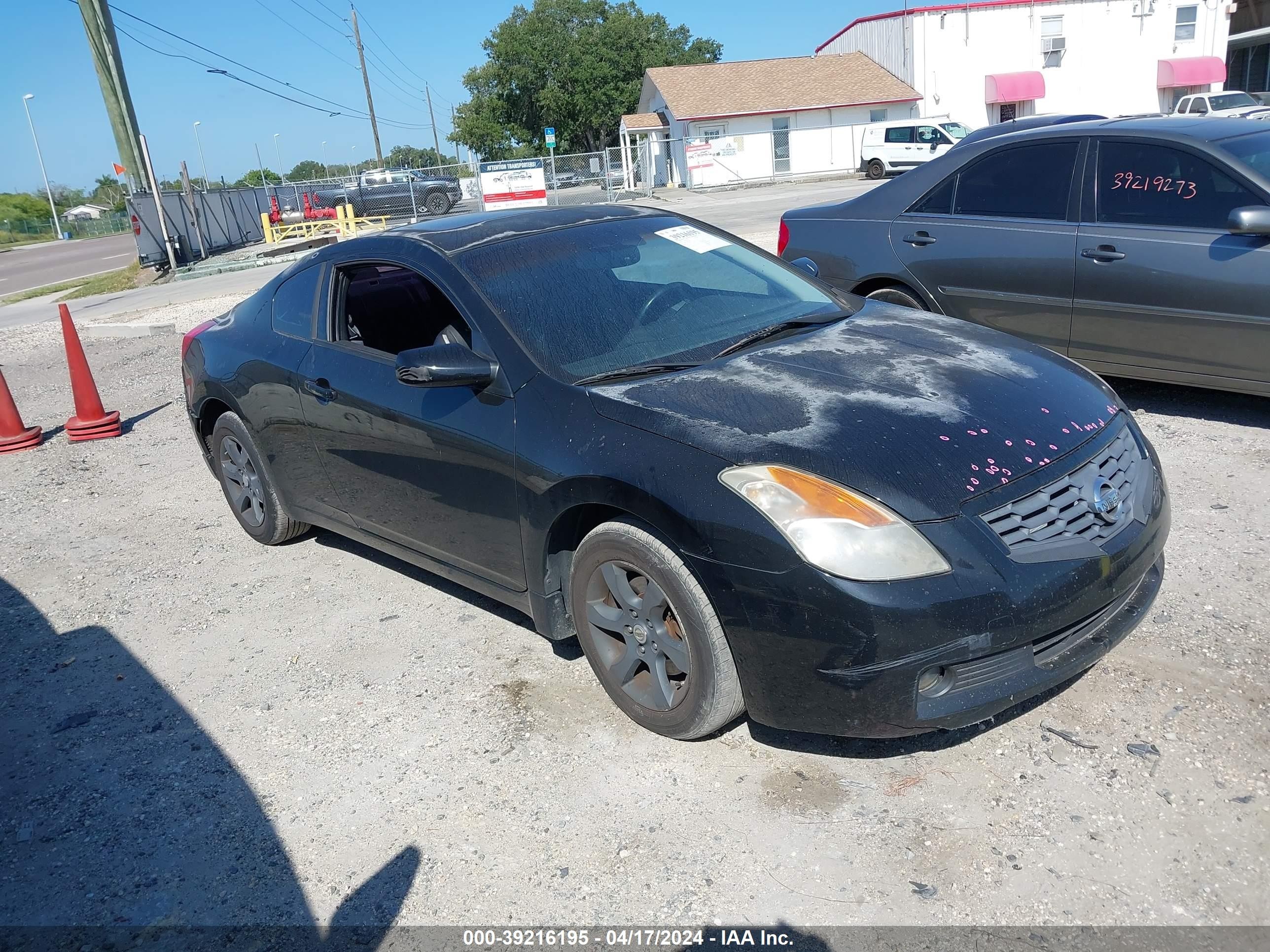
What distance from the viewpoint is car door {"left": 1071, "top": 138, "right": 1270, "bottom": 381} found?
4.92m

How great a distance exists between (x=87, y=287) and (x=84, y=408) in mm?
19231

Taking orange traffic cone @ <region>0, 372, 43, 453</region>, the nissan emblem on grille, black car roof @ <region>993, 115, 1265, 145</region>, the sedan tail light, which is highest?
black car roof @ <region>993, 115, 1265, 145</region>

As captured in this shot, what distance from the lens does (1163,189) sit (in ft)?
17.3

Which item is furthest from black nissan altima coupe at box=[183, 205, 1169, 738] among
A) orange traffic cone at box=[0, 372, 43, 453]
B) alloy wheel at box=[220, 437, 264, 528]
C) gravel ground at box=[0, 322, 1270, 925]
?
orange traffic cone at box=[0, 372, 43, 453]

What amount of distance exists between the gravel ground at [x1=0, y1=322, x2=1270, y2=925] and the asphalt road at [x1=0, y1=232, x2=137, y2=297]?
2449 centimetres

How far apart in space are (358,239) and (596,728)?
2369mm

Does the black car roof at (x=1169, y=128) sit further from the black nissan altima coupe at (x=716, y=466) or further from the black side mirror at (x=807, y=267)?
the black nissan altima coupe at (x=716, y=466)

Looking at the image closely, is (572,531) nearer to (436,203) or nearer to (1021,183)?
(1021,183)

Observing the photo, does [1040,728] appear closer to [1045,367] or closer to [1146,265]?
[1045,367]

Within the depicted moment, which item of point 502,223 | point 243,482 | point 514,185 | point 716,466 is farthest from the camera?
point 514,185

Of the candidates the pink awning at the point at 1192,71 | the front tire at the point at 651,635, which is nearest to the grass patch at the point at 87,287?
the front tire at the point at 651,635

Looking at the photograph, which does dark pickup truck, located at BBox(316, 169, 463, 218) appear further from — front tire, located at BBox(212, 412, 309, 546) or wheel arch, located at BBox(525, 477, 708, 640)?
wheel arch, located at BBox(525, 477, 708, 640)

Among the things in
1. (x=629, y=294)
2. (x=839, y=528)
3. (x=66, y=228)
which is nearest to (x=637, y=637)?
(x=839, y=528)

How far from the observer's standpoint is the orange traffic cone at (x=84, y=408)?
7.89m
